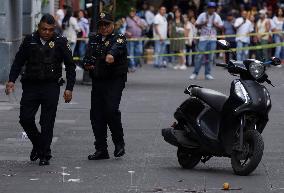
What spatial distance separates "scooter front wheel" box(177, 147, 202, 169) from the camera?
37.7 ft

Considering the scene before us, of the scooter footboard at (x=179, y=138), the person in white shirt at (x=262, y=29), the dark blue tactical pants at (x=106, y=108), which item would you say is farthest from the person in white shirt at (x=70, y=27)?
the scooter footboard at (x=179, y=138)

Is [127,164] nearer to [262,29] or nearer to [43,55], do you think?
[43,55]

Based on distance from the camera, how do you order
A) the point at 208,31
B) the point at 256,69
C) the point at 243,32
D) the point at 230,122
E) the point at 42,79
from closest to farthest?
the point at 230,122
the point at 256,69
the point at 42,79
the point at 208,31
the point at 243,32

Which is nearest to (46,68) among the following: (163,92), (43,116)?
(43,116)

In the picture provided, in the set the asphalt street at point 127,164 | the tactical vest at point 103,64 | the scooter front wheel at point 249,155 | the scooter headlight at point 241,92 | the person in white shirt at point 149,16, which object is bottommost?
the asphalt street at point 127,164

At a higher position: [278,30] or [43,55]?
[43,55]

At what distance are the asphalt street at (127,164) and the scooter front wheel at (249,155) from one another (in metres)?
0.11

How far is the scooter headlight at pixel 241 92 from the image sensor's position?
10.9 meters

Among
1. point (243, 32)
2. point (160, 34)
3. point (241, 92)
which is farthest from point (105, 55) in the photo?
point (243, 32)

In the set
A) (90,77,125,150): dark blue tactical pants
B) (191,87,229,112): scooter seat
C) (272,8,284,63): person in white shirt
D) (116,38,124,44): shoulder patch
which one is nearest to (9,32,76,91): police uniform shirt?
(90,77,125,150): dark blue tactical pants

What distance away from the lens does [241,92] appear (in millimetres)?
10961

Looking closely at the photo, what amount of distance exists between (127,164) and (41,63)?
57.1 inches

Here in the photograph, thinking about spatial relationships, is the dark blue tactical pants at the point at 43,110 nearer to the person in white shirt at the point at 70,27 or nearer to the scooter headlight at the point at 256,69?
the scooter headlight at the point at 256,69

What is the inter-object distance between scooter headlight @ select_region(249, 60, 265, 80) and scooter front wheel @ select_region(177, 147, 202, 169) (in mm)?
1088
